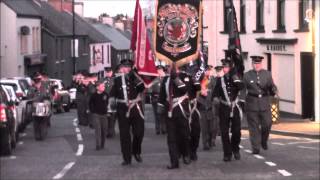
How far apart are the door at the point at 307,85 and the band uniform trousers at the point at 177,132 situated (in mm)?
15258

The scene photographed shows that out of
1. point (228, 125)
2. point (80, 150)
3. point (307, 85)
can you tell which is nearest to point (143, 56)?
point (228, 125)

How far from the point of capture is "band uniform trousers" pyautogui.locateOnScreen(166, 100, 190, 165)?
41.4 feet

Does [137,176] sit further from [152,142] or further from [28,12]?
[28,12]

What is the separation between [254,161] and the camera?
1374cm

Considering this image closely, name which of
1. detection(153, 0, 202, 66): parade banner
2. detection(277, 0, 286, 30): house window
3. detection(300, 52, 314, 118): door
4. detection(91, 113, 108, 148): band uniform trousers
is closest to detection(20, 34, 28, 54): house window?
detection(277, 0, 286, 30): house window

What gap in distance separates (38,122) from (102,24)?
7031 centimetres

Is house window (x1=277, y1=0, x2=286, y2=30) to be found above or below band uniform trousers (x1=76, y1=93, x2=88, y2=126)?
above

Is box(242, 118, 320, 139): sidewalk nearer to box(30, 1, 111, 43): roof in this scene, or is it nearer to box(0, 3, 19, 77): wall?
box(0, 3, 19, 77): wall

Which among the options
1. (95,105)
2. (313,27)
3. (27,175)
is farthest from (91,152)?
(313,27)

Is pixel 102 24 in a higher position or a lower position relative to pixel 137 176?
higher

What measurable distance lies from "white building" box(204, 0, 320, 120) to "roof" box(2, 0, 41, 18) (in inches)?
847

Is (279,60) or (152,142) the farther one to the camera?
(279,60)

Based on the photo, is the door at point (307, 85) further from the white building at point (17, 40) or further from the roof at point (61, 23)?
the roof at point (61, 23)

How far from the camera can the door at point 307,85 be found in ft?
90.1
